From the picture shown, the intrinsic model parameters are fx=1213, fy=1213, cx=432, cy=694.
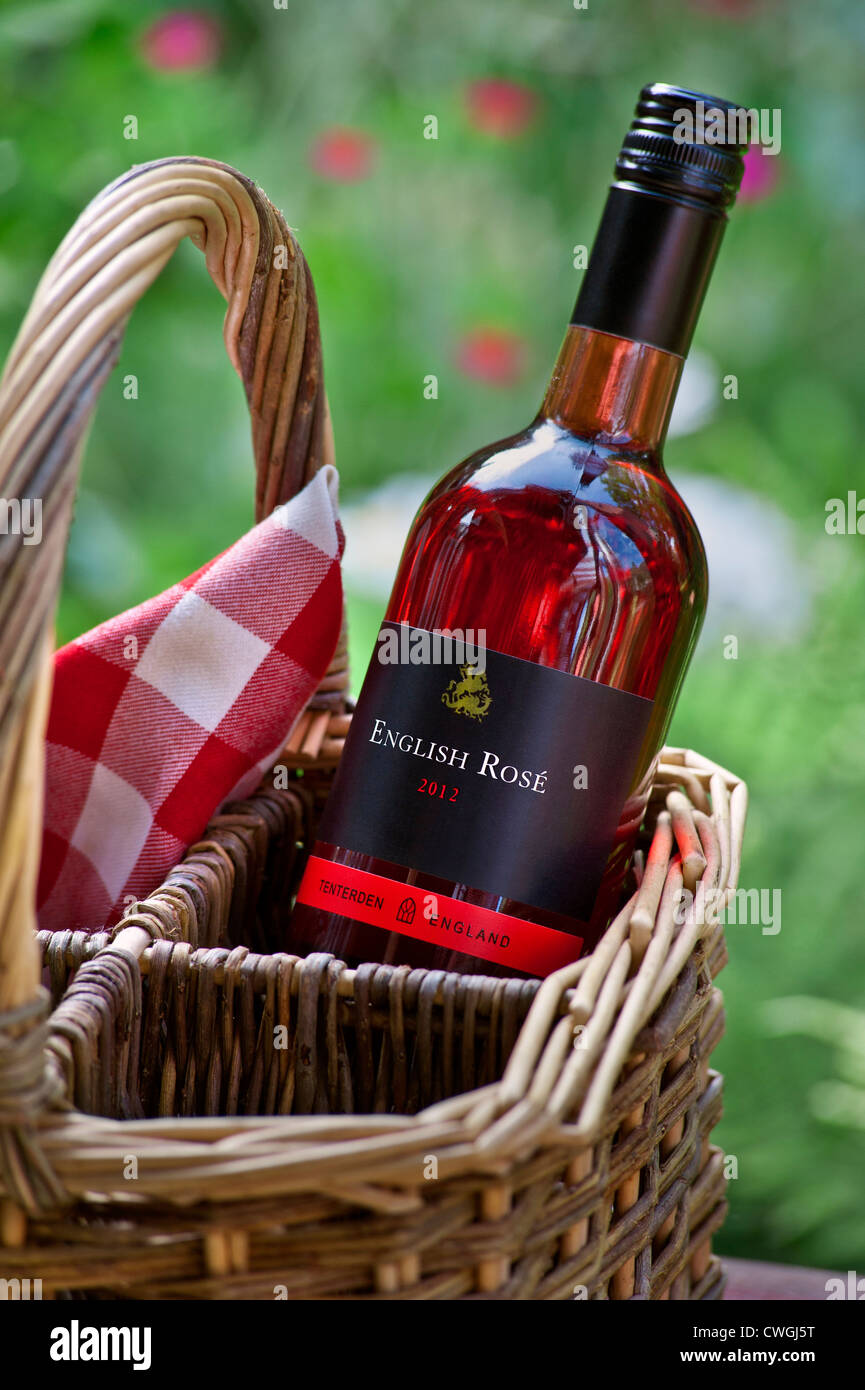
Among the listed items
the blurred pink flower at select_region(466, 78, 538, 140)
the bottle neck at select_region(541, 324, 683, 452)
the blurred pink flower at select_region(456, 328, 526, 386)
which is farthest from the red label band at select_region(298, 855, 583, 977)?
the blurred pink flower at select_region(466, 78, 538, 140)

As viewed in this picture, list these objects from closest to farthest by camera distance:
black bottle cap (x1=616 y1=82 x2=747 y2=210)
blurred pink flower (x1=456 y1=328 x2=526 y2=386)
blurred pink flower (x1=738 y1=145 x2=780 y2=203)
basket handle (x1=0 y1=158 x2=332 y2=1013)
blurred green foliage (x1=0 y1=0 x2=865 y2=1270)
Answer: basket handle (x1=0 y1=158 x2=332 y2=1013) < black bottle cap (x1=616 y1=82 x2=747 y2=210) < blurred green foliage (x1=0 y1=0 x2=865 y2=1270) < blurred pink flower (x1=738 y1=145 x2=780 y2=203) < blurred pink flower (x1=456 y1=328 x2=526 y2=386)

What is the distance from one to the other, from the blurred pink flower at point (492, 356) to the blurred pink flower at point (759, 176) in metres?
0.29

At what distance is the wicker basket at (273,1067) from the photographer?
0.34 meters

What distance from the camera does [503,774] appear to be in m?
0.51

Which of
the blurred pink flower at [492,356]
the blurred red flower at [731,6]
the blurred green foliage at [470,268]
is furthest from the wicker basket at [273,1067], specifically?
the blurred red flower at [731,6]

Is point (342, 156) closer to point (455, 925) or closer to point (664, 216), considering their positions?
point (664, 216)

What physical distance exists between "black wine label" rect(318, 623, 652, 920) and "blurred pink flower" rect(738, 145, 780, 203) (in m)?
1.00

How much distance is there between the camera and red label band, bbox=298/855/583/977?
51 cm

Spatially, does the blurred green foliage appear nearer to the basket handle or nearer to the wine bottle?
the wine bottle

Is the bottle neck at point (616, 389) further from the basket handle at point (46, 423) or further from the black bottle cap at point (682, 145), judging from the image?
the basket handle at point (46, 423)

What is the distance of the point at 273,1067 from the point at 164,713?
0.64ft

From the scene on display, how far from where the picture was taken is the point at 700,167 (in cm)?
50

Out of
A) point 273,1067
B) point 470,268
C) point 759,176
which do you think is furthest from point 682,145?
point 470,268
